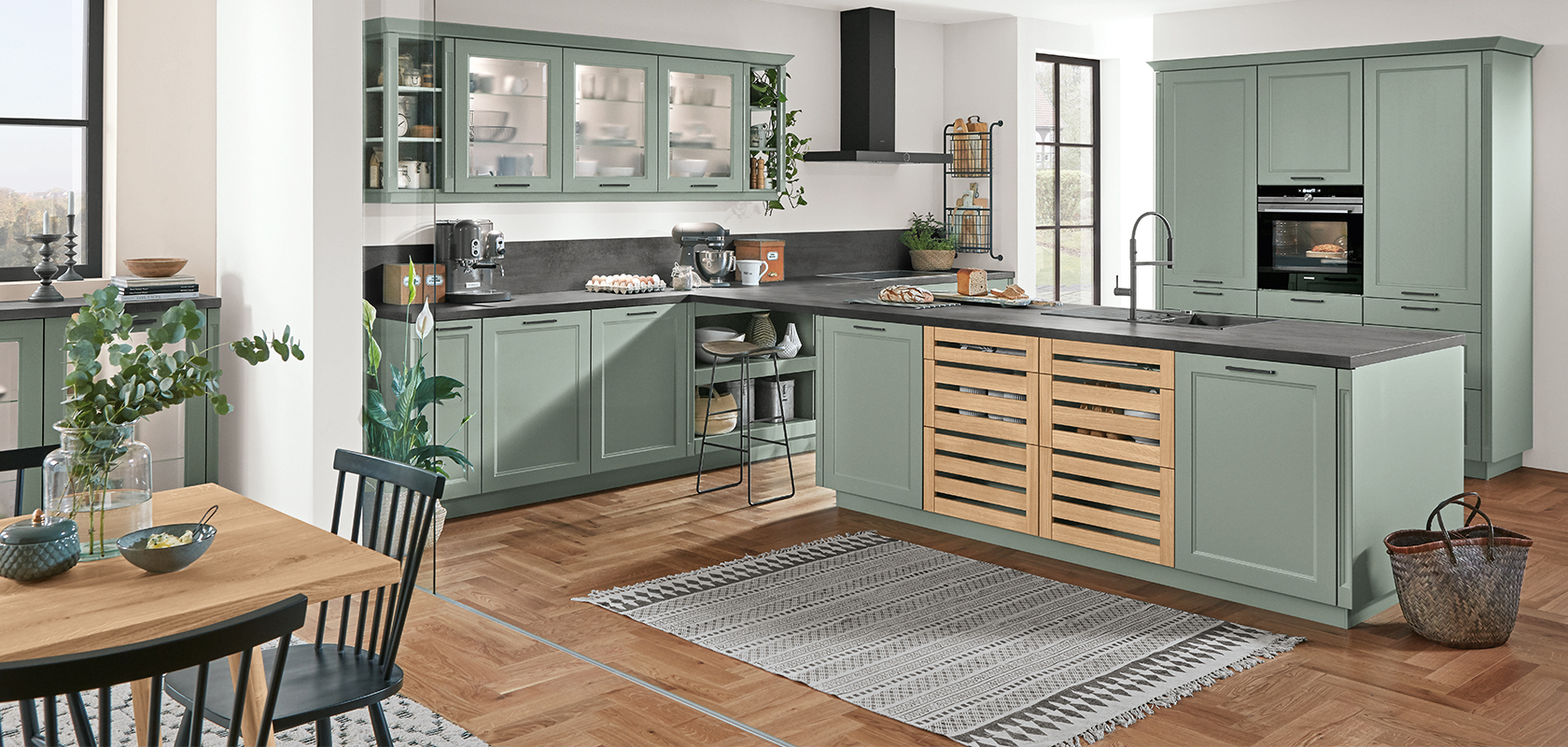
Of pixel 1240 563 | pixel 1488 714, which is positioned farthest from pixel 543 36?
pixel 1488 714

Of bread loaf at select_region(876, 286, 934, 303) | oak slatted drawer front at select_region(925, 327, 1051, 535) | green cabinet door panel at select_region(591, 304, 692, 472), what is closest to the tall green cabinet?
bread loaf at select_region(876, 286, 934, 303)

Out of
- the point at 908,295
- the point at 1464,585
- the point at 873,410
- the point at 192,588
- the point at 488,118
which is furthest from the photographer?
the point at 488,118

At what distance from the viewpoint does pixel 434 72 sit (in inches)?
161

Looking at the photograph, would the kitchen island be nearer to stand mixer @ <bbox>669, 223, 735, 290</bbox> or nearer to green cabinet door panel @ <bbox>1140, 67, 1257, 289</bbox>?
stand mixer @ <bbox>669, 223, 735, 290</bbox>

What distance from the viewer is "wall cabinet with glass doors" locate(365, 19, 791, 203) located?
5.63 meters

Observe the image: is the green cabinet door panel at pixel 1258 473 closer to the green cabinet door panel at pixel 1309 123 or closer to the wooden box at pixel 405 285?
the wooden box at pixel 405 285

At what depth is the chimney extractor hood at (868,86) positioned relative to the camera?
24.2 feet

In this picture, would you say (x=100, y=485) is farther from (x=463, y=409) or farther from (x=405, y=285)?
(x=463, y=409)

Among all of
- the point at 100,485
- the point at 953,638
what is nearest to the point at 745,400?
the point at 953,638

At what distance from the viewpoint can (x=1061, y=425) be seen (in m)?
4.60

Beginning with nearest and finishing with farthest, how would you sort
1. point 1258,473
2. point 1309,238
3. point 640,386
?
point 1258,473 < point 640,386 < point 1309,238

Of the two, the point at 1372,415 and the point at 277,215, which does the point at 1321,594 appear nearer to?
the point at 1372,415

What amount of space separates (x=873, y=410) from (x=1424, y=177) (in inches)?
119

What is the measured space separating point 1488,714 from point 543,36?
4552 mm
